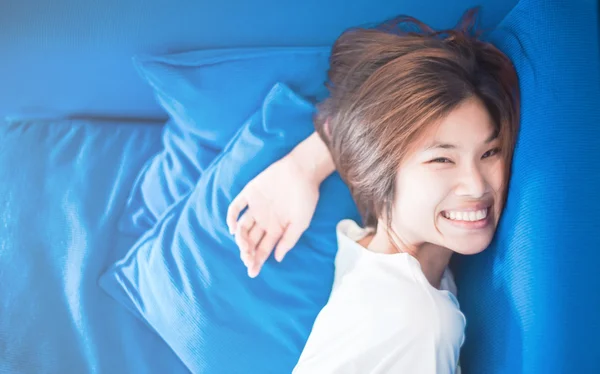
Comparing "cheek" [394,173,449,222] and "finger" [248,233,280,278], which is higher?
"cheek" [394,173,449,222]

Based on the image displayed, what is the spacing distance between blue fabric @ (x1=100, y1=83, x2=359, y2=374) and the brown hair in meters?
0.08

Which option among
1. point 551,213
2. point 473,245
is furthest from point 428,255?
point 551,213

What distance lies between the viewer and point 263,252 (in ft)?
3.21

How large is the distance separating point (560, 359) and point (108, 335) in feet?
2.42

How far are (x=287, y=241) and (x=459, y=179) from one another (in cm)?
32

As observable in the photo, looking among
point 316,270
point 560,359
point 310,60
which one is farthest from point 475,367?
point 310,60

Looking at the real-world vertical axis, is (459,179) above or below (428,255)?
above

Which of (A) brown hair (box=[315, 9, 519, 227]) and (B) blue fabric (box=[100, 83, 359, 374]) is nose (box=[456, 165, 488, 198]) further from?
(B) blue fabric (box=[100, 83, 359, 374])

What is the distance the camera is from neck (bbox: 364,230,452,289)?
899 mm

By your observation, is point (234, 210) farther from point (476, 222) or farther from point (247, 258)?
point (476, 222)

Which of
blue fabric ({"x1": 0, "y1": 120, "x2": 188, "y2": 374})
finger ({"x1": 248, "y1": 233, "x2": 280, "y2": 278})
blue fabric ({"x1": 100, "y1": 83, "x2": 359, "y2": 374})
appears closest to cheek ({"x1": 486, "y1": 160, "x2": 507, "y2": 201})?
blue fabric ({"x1": 100, "y1": 83, "x2": 359, "y2": 374})

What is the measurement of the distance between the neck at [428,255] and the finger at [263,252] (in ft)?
0.62

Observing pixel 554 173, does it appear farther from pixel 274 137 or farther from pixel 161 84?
pixel 161 84

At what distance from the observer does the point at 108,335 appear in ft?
3.35
